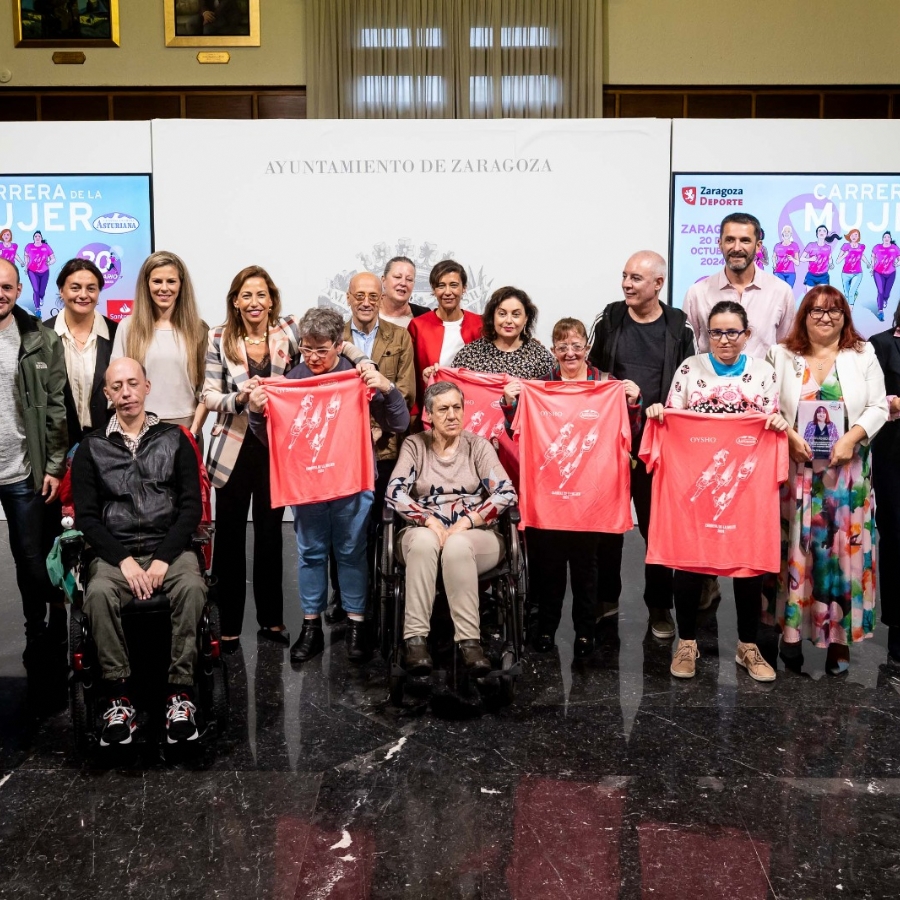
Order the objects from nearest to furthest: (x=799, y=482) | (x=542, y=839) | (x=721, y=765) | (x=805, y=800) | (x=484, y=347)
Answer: (x=542, y=839)
(x=805, y=800)
(x=721, y=765)
(x=799, y=482)
(x=484, y=347)

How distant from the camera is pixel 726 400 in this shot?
3523 millimetres

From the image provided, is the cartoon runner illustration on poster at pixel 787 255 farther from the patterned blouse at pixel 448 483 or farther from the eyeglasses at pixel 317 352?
the eyeglasses at pixel 317 352

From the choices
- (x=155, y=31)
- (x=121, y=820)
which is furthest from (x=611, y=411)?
(x=155, y=31)

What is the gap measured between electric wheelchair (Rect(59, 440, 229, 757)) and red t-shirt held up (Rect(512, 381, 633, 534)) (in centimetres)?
127

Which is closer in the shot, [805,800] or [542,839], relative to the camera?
[542,839]

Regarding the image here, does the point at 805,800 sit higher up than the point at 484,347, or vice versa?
the point at 484,347

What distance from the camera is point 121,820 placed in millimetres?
2615

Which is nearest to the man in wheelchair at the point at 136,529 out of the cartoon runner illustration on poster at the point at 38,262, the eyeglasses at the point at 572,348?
the eyeglasses at the point at 572,348

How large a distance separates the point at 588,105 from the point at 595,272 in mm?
3199

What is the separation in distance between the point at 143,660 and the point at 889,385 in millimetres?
2960

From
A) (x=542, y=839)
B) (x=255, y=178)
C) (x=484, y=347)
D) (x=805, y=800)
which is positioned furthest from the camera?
(x=255, y=178)

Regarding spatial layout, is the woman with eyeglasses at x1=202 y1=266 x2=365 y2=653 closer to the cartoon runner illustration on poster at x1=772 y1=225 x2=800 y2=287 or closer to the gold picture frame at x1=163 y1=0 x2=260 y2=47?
the cartoon runner illustration on poster at x1=772 y1=225 x2=800 y2=287

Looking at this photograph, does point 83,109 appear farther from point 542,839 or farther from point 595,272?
point 542,839

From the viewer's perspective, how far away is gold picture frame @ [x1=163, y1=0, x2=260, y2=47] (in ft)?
28.2
